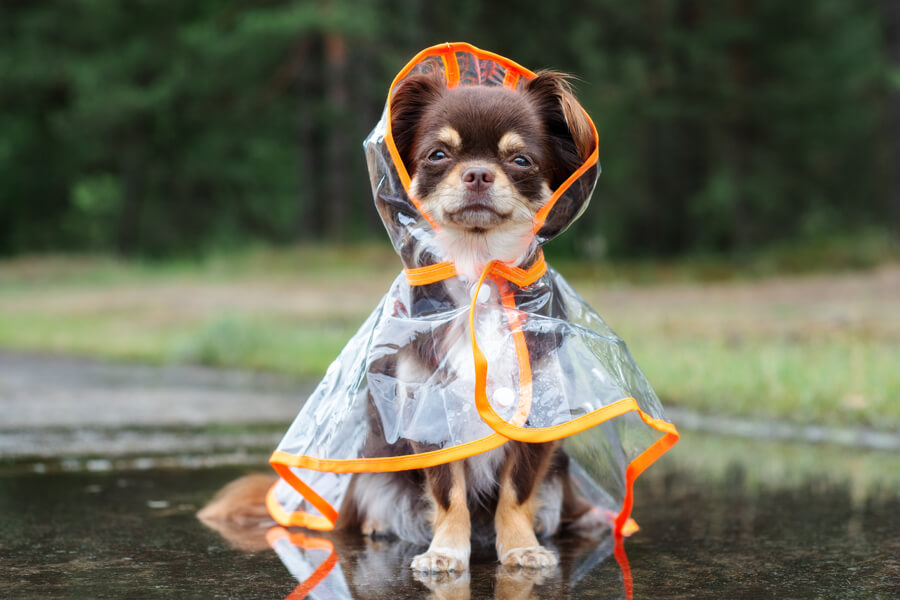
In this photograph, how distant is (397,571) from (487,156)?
1.20 m

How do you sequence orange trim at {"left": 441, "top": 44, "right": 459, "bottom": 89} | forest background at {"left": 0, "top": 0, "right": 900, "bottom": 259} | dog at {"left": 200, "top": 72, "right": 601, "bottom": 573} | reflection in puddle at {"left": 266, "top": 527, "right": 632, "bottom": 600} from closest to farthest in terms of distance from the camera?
Result: reflection in puddle at {"left": 266, "top": 527, "right": 632, "bottom": 600} → dog at {"left": 200, "top": 72, "right": 601, "bottom": 573} → orange trim at {"left": 441, "top": 44, "right": 459, "bottom": 89} → forest background at {"left": 0, "top": 0, "right": 900, "bottom": 259}

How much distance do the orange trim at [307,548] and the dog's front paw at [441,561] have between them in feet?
0.80

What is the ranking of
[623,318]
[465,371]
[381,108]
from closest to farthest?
[465,371], [623,318], [381,108]

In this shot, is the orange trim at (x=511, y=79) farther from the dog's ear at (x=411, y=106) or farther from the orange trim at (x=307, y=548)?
the orange trim at (x=307, y=548)

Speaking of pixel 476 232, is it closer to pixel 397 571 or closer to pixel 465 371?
pixel 465 371

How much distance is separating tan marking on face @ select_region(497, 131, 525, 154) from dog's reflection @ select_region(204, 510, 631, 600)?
1175 millimetres

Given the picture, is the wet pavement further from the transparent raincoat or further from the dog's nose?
the dog's nose

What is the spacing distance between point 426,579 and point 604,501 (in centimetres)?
94

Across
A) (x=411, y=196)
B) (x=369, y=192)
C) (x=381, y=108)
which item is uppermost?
(x=381, y=108)

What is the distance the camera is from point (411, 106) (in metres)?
3.11

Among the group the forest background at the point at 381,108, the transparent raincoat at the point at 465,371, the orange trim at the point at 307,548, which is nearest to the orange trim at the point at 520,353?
the transparent raincoat at the point at 465,371

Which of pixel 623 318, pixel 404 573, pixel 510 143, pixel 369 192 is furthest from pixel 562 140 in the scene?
A: pixel 369 192

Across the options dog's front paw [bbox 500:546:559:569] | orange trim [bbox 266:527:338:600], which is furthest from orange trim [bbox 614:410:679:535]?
orange trim [bbox 266:527:338:600]

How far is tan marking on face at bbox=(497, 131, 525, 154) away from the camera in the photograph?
2.93m
